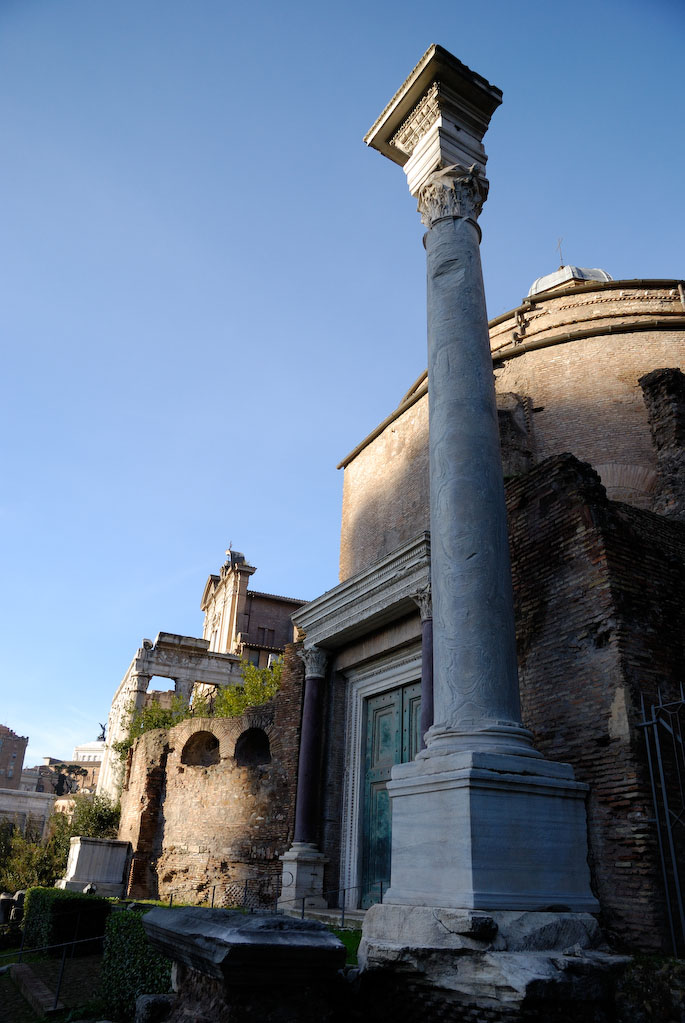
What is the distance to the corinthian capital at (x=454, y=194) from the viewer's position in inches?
286

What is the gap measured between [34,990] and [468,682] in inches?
256

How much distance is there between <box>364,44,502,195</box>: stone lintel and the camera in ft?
25.1

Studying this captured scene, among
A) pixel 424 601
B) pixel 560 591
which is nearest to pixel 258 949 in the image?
pixel 560 591

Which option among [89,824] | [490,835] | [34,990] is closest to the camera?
[490,835]

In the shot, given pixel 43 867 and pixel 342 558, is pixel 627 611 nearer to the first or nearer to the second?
pixel 342 558

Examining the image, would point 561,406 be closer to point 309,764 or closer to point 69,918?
point 309,764

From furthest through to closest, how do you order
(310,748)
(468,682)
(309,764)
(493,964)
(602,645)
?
(310,748) < (309,764) < (602,645) < (468,682) < (493,964)

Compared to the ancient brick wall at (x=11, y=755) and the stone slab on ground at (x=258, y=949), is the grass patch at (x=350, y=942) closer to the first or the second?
the stone slab on ground at (x=258, y=949)

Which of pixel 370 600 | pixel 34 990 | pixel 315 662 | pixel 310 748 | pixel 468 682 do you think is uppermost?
pixel 370 600

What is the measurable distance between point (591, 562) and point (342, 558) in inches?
467

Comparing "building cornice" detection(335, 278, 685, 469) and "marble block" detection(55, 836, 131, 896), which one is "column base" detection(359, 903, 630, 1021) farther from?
"marble block" detection(55, 836, 131, 896)

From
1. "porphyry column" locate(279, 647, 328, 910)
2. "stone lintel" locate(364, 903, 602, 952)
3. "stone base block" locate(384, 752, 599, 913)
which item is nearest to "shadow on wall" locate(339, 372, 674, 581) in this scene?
"porphyry column" locate(279, 647, 328, 910)

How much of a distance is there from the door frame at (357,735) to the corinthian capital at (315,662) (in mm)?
415

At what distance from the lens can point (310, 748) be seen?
11.6 m
